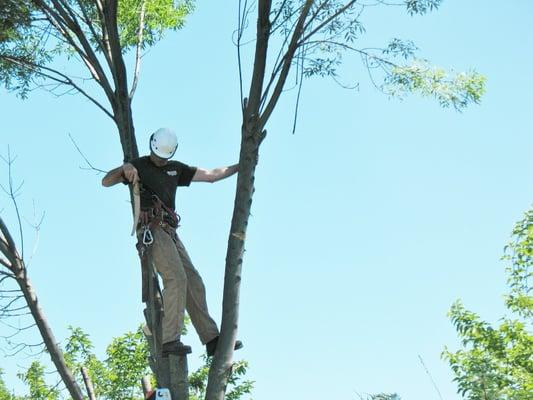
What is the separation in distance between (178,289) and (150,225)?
53 cm

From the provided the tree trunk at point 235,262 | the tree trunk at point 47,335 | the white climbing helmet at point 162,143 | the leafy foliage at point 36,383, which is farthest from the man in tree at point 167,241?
the leafy foliage at point 36,383

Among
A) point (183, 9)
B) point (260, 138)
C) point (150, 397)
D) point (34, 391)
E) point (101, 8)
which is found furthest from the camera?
point (34, 391)

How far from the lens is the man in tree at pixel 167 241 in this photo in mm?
6523

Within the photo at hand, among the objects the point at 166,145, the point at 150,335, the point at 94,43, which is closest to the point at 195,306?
the point at 150,335

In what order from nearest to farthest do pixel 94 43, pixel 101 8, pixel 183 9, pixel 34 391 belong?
pixel 101 8 < pixel 94 43 < pixel 183 9 < pixel 34 391

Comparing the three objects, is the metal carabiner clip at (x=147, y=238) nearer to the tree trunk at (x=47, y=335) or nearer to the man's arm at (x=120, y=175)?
the man's arm at (x=120, y=175)

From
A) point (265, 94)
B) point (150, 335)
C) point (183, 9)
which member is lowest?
point (150, 335)

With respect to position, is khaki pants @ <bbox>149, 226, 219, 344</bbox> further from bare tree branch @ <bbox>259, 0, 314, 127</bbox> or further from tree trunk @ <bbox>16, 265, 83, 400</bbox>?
tree trunk @ <bbox>16, 265, 83, 400</bbox>

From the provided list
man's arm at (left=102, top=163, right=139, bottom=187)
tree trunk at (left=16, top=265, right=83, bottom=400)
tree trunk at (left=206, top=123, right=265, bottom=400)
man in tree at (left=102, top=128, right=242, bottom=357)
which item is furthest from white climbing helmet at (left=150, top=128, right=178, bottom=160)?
tree trunk at (left=16, top=265, right=83, bottom=400)

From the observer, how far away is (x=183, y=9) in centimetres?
1316

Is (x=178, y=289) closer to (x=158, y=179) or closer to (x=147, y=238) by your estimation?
(x=147, y=238)

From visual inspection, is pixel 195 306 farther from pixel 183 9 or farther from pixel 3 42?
pixel 183 9

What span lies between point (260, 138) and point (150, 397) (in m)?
2.09

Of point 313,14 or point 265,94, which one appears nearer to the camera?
point 265,94
